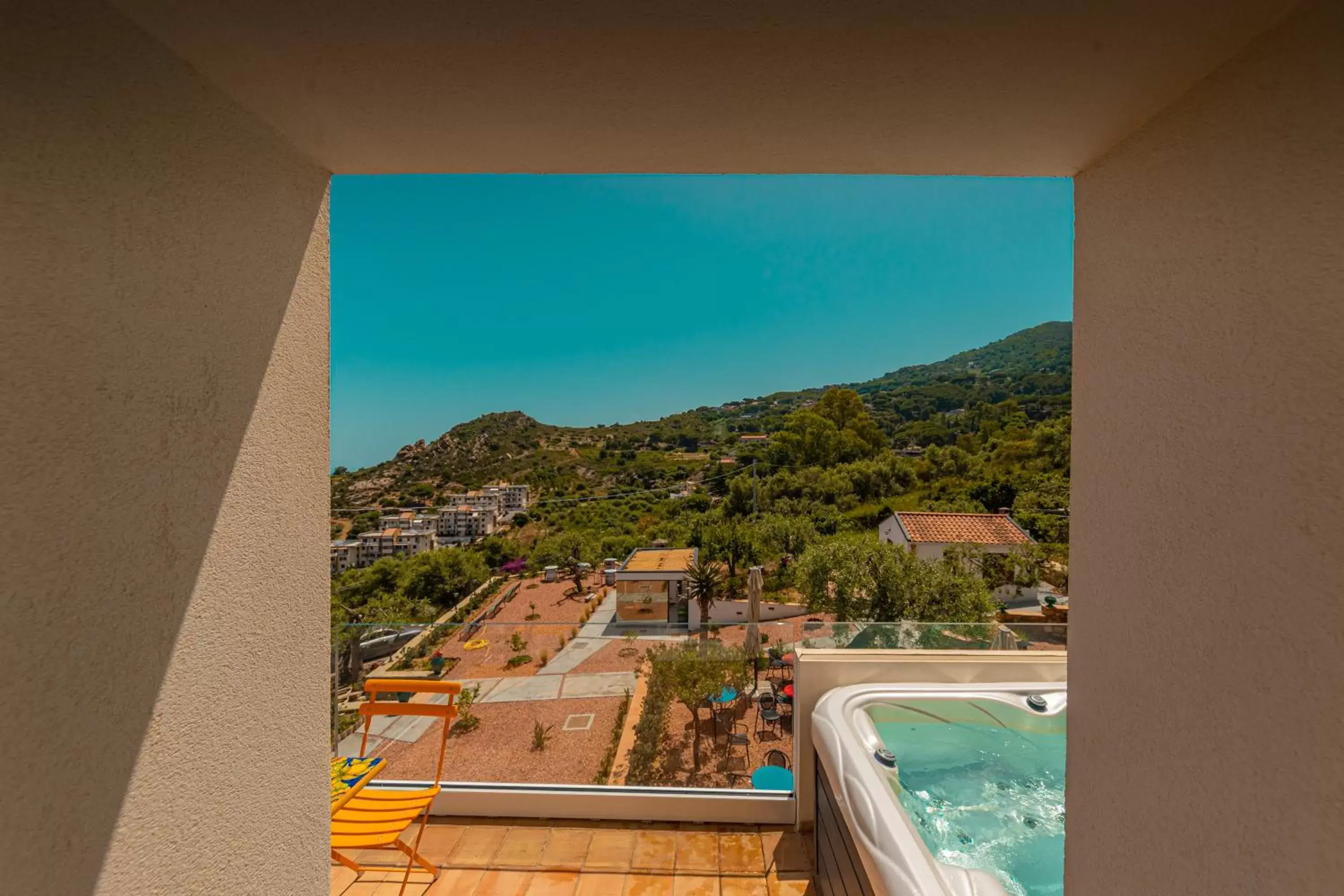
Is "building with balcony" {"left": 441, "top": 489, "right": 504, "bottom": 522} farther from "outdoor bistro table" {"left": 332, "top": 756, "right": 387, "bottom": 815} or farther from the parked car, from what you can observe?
"outdoor bistro table" {"left": 332, "top": 756, "right": 387, "bottom": 815}

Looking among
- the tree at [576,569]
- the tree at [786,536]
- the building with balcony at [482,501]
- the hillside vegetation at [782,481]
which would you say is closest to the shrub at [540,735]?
the tree at [576,569]

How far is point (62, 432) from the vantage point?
80cm

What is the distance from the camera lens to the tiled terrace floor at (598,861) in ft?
8.25

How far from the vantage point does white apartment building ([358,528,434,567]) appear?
21.3 metres

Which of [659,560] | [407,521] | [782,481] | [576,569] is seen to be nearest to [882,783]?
[576,569]

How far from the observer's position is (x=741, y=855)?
8.97 feet

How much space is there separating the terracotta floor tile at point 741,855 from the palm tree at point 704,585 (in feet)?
28.3

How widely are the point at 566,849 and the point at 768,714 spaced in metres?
1.25

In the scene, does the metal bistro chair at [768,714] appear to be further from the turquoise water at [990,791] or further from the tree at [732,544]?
the tree at [732,544]

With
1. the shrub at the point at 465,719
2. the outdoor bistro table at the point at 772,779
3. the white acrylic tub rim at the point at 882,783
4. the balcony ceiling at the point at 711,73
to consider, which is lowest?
the outdoor bistro table at the point at 772,779

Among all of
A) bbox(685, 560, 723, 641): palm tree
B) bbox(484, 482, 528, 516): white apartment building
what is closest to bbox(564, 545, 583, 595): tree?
bbox(685, 560, 723, 641): palm tree

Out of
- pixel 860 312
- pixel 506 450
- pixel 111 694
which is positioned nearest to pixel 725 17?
pixel 111 694

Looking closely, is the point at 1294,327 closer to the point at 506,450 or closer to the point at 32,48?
the point at 32,48

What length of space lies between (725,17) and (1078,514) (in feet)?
4.08
